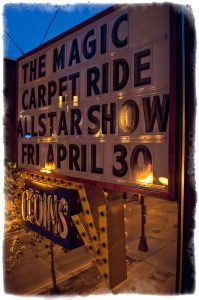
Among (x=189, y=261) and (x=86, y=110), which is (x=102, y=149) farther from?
(x=189, y=261)

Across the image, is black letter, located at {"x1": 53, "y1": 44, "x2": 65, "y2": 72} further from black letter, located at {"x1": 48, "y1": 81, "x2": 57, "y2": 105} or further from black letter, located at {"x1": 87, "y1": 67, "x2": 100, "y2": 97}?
black letter, located at {"x1": 87, "y1": 67, "x2": 100, "y2": 97}

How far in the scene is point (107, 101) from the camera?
347 cm

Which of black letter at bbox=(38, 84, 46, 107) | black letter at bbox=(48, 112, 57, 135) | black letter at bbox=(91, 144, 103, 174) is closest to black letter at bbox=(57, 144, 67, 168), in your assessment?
black letter at bbox=(48, 112, 57, 135)

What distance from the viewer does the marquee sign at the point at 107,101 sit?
2.76 m

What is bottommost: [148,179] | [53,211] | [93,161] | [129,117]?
[53,211]

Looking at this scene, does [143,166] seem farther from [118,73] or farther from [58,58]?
[58,58]

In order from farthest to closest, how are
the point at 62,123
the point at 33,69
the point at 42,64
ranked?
the point at 33,69 < the point at 42,64 < the point at 62,123

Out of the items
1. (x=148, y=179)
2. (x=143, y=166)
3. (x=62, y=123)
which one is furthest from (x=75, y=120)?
(x=148, y=179)

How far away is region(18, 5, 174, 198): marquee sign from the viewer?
2.76 meters

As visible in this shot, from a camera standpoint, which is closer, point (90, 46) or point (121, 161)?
point (121, 161)

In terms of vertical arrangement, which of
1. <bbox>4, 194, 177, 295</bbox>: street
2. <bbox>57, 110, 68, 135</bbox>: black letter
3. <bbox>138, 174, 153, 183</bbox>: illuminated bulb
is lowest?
<bbox>4, 194, 177, 295</bbox>: street

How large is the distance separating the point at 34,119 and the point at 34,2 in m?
2.26

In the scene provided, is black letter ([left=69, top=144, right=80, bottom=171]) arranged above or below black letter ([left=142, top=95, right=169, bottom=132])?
below

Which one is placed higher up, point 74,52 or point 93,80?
point 74,52
